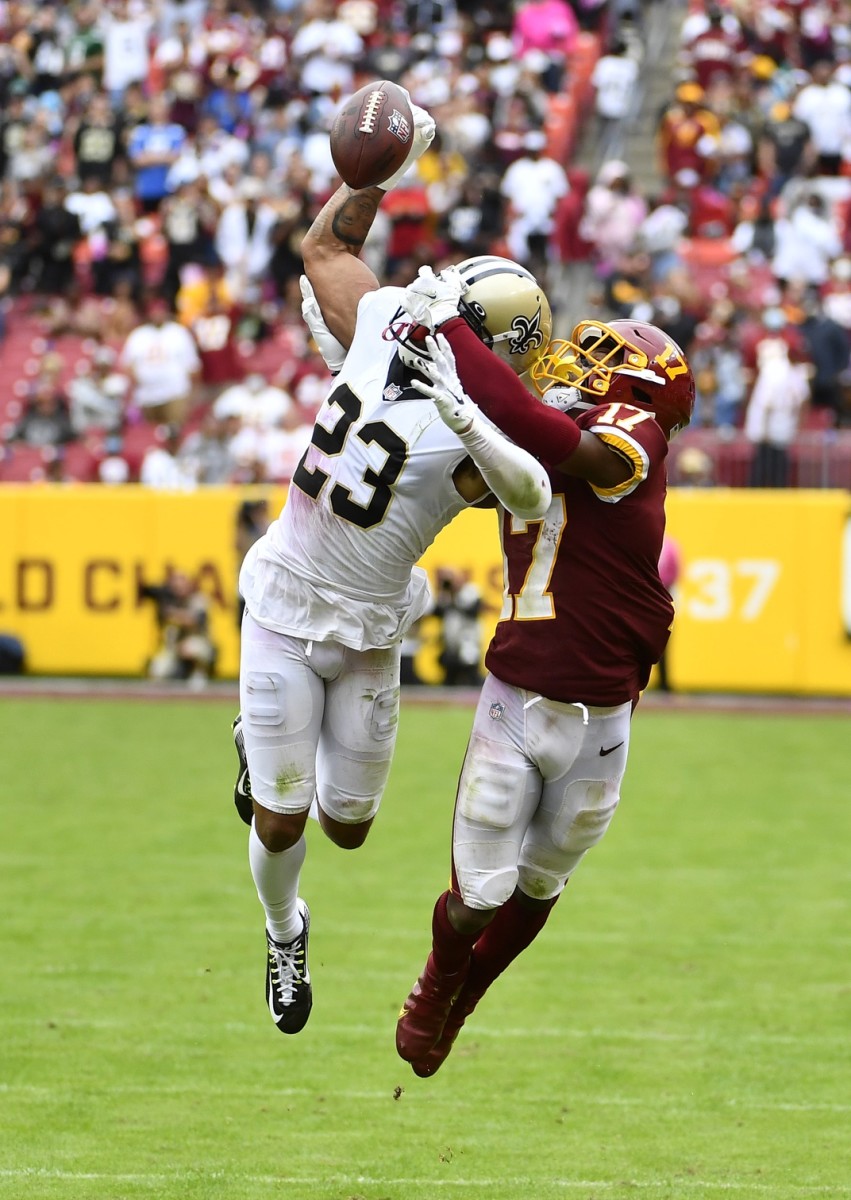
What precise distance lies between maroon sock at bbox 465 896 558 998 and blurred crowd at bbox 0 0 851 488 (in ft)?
30.2

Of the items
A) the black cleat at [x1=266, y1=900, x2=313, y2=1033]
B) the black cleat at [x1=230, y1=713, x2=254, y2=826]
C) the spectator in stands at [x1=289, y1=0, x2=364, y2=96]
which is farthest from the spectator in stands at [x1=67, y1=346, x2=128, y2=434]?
the black cleat at [x1=266, y1=900, x2=313, y2=1033]

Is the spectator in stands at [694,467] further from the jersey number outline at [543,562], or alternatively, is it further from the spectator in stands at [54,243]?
the jersey number outline at [543,562]

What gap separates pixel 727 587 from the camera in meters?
13.6

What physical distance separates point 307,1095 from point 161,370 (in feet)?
35.9

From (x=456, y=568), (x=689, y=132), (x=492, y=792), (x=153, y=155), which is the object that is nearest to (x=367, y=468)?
(x=492, y=792)

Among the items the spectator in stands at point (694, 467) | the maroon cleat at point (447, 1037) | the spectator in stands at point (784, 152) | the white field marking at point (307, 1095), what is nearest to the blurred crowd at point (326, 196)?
the spectator in stands at point (784, 152)

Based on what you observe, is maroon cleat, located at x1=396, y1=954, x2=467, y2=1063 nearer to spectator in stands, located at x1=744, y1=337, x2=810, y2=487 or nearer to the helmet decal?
the helmet decal

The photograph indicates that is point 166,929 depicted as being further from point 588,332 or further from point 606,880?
point 588,332

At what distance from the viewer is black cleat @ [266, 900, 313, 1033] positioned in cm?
532

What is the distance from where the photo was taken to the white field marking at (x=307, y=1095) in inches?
223

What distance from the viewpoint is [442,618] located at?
13.6m

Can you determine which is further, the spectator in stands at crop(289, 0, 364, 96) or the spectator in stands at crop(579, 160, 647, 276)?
the spectator in stands at crop(289, 0, 364, 96)

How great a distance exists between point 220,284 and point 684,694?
6192 millimetres

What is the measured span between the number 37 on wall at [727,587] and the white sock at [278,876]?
28.1 ft
